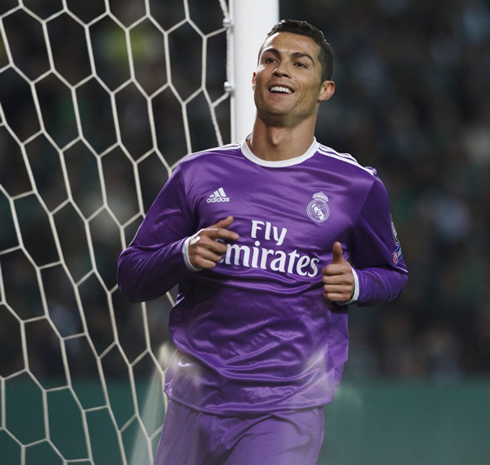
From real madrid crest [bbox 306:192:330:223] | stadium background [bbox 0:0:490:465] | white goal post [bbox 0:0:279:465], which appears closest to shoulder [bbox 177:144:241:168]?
real madrid crest [bbox 306:192:330:223]

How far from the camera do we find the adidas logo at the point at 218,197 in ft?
6.05

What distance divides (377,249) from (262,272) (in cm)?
29

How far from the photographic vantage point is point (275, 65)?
6.11 ft

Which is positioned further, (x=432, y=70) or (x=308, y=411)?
(x=432, y=70)

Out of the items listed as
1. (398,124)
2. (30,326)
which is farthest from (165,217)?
(398,124)

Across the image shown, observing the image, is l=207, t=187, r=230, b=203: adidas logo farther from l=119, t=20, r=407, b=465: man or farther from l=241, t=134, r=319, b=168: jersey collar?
l=241, t=134, r=319, b=168: jersey collar

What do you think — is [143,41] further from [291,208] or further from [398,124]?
[291,208]

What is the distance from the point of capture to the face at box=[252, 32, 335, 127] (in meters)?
1.83

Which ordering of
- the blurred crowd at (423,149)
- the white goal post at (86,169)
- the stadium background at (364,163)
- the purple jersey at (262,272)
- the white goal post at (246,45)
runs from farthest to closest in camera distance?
the blurred crowd at (423,149) → the white goal post at (86,169) → the stadium background at (364,163) → the white goal post at (246,45) → the purple jersey at (262,272)

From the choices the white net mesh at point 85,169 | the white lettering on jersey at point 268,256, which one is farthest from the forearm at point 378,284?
the white net mesh at point 85,169

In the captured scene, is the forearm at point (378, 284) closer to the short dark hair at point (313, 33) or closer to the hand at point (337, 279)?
the hand at point (337, 279)

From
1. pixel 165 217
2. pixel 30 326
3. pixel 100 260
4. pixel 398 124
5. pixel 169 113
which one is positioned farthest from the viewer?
pixel 398 124

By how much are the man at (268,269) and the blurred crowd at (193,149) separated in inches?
85.0

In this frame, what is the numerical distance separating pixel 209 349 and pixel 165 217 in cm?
31
